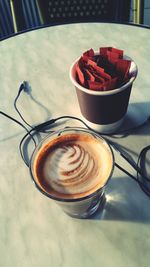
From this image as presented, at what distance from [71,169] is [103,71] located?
0.52ft

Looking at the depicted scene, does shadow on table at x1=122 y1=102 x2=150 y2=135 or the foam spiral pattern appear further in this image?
shadow on table at x1=122 y1=102 x2=150 y2=135

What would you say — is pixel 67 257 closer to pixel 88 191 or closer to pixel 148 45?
pixel 88 191

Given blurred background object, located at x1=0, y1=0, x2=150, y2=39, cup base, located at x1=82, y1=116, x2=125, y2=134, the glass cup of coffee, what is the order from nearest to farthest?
the glass cup of coffee → cup base, located at x1=82, y1=116, x2=125, y2=134 → blurred background object, located at x1=0, y1=0, x2=150, y2=39

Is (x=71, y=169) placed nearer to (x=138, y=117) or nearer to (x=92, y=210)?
(x=92, y=210)

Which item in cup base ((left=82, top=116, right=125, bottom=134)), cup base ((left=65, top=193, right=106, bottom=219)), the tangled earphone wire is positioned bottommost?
cup base ((left=65, top=193, right=106, bottom=219))

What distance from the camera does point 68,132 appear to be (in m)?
0.45

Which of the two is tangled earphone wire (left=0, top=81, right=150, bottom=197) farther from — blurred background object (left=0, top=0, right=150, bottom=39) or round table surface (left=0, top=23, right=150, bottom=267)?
blurred background object (left=0, top=0, right=150, bottom=39)

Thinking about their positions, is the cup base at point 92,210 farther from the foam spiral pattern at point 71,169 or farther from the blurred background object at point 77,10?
the blurred background object at point 77,10

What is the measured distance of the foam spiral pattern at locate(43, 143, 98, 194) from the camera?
15.5 inches

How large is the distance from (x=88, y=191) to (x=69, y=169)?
4 cm

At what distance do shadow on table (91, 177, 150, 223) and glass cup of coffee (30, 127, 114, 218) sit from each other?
13 mm

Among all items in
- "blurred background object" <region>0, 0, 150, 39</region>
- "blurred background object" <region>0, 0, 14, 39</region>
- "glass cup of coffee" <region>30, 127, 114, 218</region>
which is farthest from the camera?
"blurred background object" <region>0, 0, 14, 39</region>

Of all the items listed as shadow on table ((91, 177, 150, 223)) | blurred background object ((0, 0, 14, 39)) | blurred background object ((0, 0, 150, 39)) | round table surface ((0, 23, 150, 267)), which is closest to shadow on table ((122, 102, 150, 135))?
round table surface ((0, 23, 150, 267))

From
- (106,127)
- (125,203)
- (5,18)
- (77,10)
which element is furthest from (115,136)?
(5,18)
